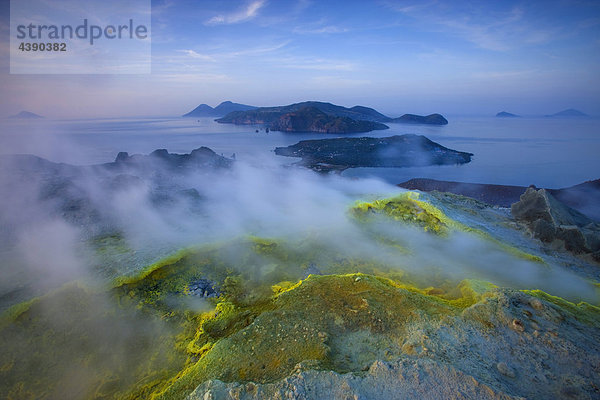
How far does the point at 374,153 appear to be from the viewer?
148 ft

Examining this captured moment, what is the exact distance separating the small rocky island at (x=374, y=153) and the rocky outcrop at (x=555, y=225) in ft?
80.6

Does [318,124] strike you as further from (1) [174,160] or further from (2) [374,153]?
(1) [174,160]

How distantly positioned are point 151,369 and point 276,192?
44.3ft

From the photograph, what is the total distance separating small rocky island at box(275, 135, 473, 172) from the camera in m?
40.6

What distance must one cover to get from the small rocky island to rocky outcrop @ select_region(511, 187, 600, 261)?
2458 cm

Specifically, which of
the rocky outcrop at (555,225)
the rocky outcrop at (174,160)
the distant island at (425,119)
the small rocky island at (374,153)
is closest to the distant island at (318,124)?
the small rocky island at (374,153)

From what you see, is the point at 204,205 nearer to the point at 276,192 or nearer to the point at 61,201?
the point at 276,192

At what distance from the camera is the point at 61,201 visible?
12969mm

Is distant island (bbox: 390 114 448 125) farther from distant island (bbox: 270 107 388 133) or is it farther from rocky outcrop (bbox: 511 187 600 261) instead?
rocky outcrop (bbox: 511 187 600 261)

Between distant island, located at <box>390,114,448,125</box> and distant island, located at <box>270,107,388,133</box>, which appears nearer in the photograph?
distant island, located at <box>270,107,388,133</box>

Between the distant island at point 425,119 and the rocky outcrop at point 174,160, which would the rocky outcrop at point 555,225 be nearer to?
the rocky outcrop at point 174,160

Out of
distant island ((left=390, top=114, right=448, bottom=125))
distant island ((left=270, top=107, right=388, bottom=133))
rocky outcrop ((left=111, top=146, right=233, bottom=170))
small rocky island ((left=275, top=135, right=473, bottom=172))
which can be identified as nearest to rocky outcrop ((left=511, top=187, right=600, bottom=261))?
rocky outcrop ((left=111, top=146, right=233, bottom=170))

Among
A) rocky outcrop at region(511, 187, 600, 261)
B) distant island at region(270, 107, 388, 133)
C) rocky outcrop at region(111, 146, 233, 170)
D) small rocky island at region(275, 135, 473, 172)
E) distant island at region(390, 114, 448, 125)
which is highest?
distant island at region(390, 114, 448, 125)

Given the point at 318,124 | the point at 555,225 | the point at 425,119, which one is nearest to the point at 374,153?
the point at 555,225
